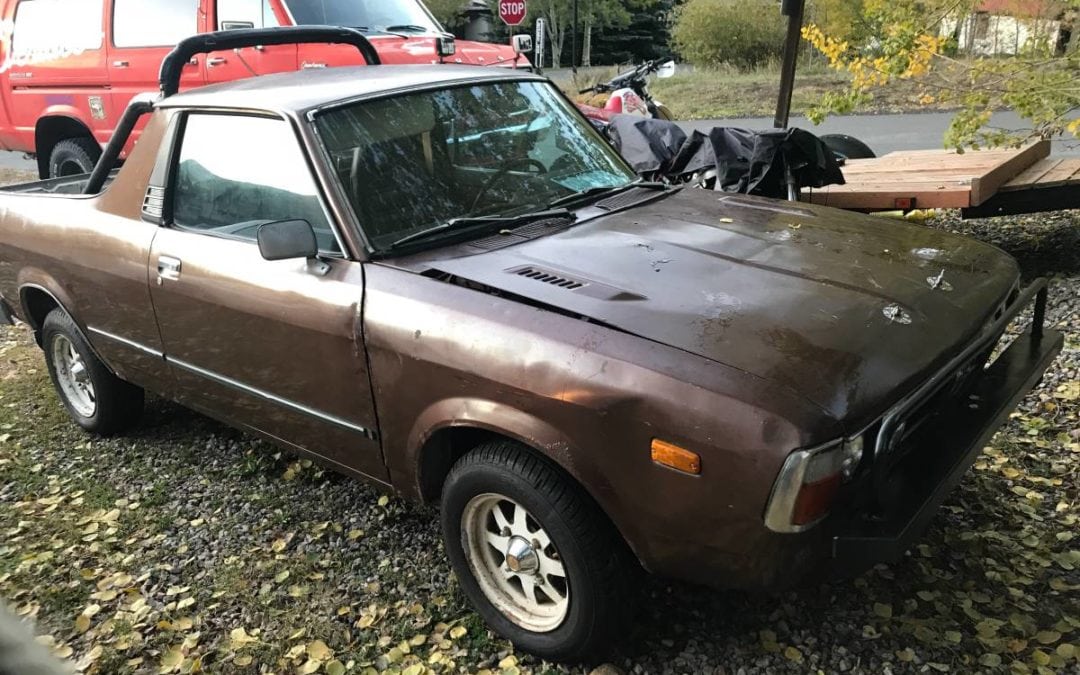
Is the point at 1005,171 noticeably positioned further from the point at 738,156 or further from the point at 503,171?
the point at 503,171

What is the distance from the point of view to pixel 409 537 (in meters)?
3.48

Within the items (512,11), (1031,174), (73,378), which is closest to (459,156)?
(73,378)

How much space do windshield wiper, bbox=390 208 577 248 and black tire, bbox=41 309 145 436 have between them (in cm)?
225

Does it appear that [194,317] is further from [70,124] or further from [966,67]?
[70,124]

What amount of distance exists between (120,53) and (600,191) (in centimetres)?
622

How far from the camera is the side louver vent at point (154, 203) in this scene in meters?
3.62

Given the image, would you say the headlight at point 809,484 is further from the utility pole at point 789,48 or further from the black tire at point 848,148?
the black tire at point 848,148

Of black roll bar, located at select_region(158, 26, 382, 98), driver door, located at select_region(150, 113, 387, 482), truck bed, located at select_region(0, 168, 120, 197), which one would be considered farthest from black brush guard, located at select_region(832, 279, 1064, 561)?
truck bed, located at select_region(0, 168, 120, 197)

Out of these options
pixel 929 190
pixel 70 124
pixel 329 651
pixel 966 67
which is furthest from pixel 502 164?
pixel 70 124

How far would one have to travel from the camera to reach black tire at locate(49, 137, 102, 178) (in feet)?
27.2

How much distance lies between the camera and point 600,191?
3.58 meters

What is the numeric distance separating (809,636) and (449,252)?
177 centimetres

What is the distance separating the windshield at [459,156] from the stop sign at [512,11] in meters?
14.2

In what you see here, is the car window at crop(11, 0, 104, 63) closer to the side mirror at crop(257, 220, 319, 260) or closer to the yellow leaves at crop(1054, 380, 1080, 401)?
the side mirror at crop(257, 220, 319, 260)
